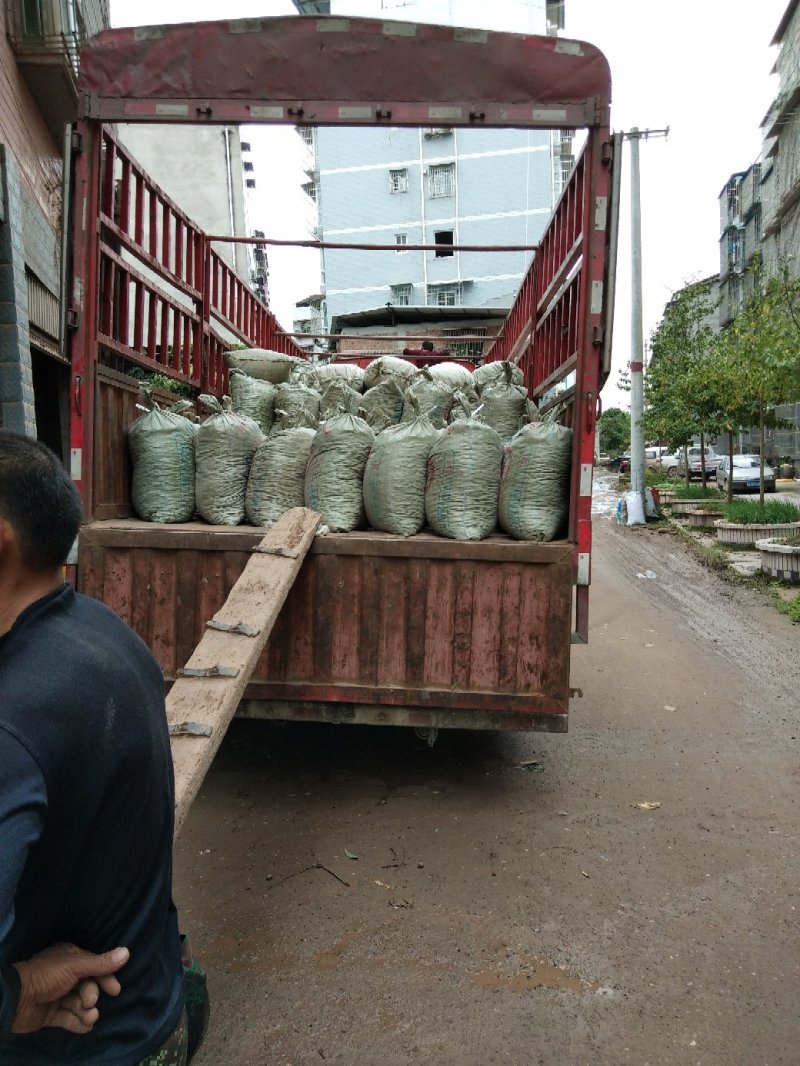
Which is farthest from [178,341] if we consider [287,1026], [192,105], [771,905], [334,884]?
[771,905]

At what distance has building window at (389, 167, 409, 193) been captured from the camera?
3944cm

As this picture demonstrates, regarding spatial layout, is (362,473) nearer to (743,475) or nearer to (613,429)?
(743,475)

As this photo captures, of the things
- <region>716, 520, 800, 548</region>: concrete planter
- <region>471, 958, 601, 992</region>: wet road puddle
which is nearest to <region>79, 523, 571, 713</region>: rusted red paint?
<region>471, 958, 601, 992</region>: wet road puddle

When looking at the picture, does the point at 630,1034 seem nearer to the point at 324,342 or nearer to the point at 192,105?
the point at 192,105

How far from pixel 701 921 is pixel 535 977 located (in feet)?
2.33

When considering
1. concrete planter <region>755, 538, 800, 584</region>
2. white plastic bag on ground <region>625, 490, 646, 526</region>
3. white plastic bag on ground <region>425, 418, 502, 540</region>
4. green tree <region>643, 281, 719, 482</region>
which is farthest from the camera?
white plastic bag on ground <region>625, 490, 646, 526</region>

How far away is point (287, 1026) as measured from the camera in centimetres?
230

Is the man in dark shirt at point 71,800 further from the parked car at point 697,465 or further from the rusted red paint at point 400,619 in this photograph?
the parked car at point 697,465

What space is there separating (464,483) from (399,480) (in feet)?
0.96

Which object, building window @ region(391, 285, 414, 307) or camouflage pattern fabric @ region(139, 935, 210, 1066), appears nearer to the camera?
camouflage pattern fabric @ region(139, 935, 210, 1066)

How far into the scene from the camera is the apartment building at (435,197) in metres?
38.4

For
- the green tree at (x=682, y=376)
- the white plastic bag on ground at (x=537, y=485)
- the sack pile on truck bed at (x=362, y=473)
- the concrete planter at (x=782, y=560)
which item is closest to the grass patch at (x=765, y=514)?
the green tree at (x=682, y=376)

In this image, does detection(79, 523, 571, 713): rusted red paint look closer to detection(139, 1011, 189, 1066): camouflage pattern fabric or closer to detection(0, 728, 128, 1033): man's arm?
detection(139, 1011, 189, 1066): camouflage pattern fabric

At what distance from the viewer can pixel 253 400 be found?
222 inches
